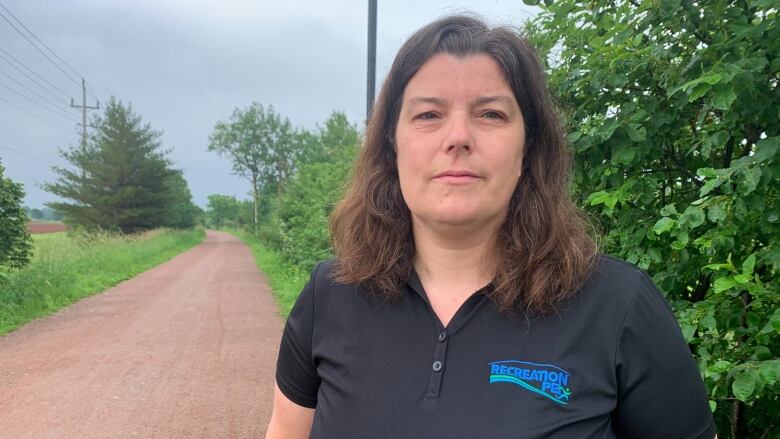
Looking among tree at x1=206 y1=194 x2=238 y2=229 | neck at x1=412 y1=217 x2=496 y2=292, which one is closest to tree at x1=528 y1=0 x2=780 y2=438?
neck at x1=412 y1=217 x2=496 y2=292

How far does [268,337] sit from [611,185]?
6.40 m

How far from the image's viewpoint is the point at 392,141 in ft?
5.15

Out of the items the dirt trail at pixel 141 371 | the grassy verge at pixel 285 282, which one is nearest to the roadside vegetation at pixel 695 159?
the dirt trail at pixel 141 371

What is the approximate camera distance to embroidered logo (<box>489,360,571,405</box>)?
1142 mm

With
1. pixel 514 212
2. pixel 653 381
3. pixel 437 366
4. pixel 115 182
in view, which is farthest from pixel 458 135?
pixel 115 182

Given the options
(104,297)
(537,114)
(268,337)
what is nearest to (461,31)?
(537,114)

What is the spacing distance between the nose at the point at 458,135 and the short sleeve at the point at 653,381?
0.53 m

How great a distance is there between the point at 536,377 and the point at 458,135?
585 millimetres

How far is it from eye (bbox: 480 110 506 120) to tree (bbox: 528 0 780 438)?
889mm

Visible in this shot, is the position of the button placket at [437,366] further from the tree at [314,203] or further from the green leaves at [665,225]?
the tree at [314,203]

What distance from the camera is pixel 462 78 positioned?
1319 millimetres

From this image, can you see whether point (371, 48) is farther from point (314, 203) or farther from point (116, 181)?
point (116, 181)

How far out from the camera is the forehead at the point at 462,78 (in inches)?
51.6

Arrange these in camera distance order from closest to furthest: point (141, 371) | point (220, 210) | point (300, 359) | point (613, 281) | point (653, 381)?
point (653, 381)
point (613, 281)
point (300, 359)
point (141, 371)
point (220, 210)
